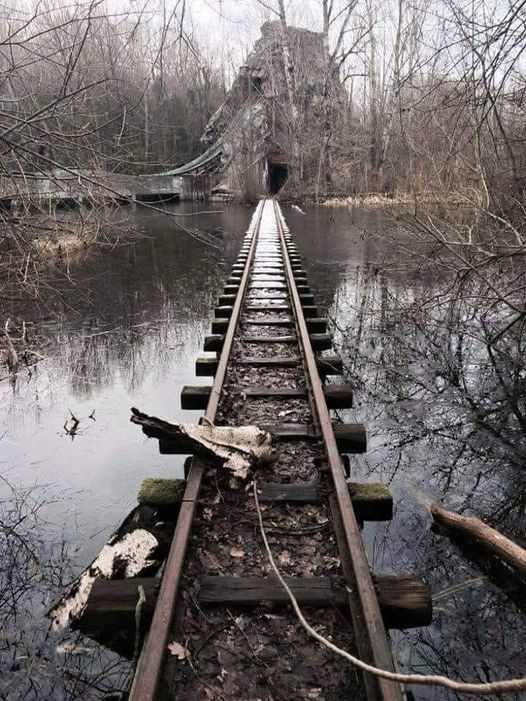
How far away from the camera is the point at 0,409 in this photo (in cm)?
632

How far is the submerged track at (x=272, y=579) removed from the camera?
7.32 ft

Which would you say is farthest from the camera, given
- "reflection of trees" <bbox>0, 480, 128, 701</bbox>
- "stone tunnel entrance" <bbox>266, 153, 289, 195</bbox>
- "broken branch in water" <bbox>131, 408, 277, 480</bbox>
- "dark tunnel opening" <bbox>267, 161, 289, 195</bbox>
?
"dark tunnel opening" <bbox>267, 161, 289, 195</bbox>

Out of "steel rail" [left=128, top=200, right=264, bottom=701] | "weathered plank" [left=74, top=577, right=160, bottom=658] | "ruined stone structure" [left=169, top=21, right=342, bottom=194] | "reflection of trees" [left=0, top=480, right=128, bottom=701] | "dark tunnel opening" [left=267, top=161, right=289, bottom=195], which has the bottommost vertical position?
"reflection of trees" [left=0, top=480, right=128, bottom=701]

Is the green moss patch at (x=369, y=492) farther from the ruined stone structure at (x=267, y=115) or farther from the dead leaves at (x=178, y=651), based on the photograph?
the ruined stone structure at (x=267, y=115)

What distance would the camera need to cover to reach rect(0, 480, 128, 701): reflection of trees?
2.79 metres

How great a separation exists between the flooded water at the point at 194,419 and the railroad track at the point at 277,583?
705 mm

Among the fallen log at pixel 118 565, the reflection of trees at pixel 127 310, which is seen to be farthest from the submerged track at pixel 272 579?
the reflection of trees at pixel 127 310

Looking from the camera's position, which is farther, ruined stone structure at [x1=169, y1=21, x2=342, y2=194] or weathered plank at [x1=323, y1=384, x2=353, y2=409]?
ruined stone structure at [x1=169, y1=21, x2=342, y2=194]

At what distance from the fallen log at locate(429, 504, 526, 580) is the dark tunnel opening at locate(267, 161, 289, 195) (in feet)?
145

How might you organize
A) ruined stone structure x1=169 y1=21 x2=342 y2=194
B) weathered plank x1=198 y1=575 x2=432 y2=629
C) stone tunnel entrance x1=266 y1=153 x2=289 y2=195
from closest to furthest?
weathered plank x1=198 y1=575 x2=432 y2=629, ruined stone structure x1=169 y1=21 x2=342 y2=194, stone tunnel entrance x1=266 y1=153 x2=289 y2=195

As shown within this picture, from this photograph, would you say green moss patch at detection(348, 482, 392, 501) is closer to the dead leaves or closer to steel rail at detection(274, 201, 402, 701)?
steel rail at detection(274, 201, 402, 701)

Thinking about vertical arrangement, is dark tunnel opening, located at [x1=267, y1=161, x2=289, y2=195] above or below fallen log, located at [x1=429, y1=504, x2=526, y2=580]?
above

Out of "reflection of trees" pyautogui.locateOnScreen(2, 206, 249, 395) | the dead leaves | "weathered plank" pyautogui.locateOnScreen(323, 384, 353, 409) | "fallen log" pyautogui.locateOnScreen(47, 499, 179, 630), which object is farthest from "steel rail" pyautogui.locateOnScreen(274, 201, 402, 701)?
"reflection of trees" pyautogui.locateOnScreen(2, 206, 249, 395)

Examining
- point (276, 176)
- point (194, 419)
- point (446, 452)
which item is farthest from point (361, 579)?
point (276, 176)
